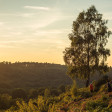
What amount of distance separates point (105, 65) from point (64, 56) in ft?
21.0

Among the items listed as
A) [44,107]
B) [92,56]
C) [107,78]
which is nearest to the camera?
[44,107]

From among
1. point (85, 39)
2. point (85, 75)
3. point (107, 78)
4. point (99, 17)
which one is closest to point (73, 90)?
point (107, 78)

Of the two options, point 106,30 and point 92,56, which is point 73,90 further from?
point 106,30

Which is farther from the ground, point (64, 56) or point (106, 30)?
point (106, 30)

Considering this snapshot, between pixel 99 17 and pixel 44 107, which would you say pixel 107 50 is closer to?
pixel 99 17

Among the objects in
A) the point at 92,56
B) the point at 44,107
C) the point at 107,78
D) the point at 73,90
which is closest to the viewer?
the point at 44,107

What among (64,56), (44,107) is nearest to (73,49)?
(64,56)

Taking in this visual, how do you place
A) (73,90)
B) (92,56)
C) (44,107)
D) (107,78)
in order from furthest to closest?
(92,56)
(107,78)
(73,90)
(44,107)

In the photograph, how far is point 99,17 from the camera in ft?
112

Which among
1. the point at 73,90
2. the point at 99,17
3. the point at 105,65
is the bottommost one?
the point at 73,90

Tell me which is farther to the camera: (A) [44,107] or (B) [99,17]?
(B) [99,17]

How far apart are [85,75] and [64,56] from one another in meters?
4.36

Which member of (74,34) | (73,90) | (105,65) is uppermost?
(74,34)

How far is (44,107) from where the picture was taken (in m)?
10.2
